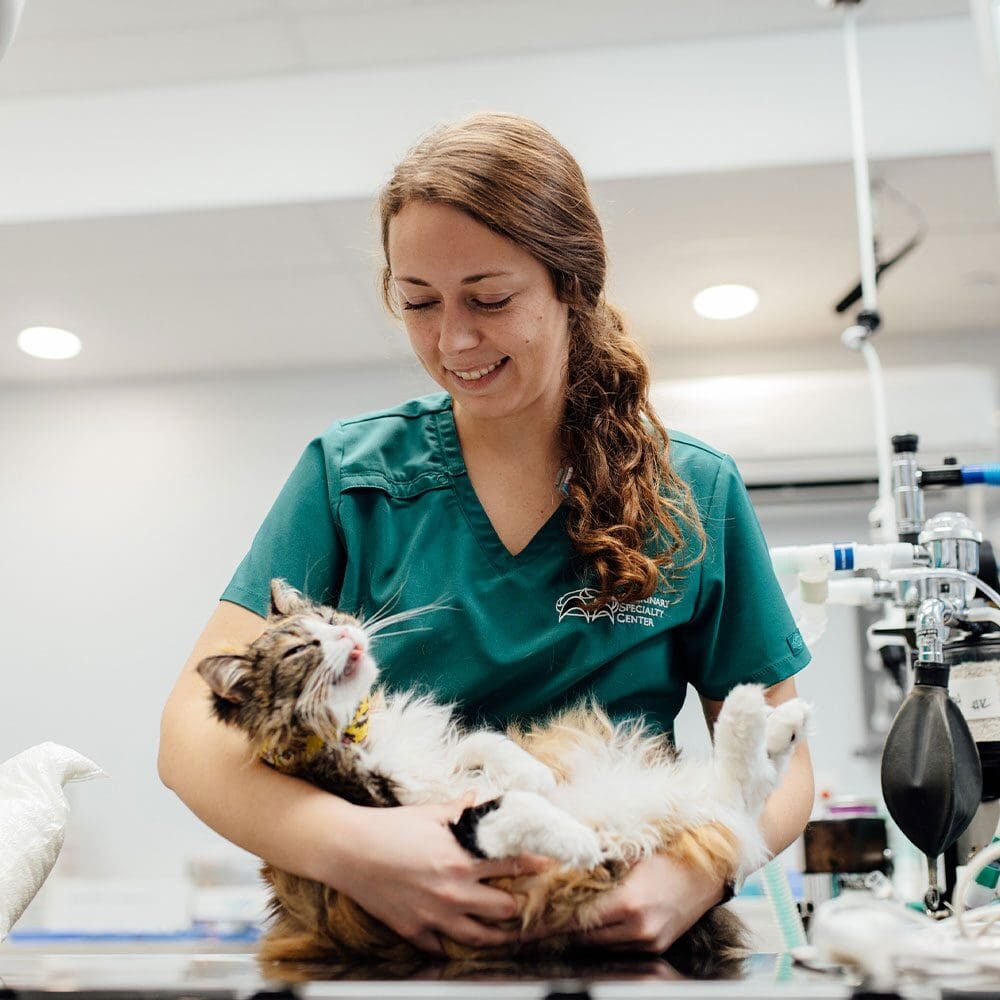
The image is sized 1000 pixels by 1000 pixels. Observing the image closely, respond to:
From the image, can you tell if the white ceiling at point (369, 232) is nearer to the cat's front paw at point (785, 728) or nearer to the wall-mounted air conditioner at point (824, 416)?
the wall-mounted air conditioner at point (824, 416)

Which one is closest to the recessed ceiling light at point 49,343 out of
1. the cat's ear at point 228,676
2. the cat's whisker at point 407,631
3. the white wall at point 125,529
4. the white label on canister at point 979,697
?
the white wall at point 125,529

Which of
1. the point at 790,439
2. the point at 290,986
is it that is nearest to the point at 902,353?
the point at 790,439

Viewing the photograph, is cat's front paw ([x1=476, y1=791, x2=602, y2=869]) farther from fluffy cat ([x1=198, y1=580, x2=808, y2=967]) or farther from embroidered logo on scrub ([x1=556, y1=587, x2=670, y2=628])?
embroidered logo on scrub ([x1=556, y1=587, x2=670, y2=628])

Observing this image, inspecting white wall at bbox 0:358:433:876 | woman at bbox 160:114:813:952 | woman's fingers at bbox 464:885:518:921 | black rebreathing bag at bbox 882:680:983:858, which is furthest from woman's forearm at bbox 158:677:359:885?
white wall at bbox 0:358:433:876

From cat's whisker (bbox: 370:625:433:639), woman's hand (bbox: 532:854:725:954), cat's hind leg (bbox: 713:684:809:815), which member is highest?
cat's whisker (bbox: 370:625:433:639)

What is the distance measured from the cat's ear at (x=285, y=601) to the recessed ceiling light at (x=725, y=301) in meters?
2.47

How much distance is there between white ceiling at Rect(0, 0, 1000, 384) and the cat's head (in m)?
1.98

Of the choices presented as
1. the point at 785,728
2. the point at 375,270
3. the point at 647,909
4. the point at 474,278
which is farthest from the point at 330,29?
the point at 647,909

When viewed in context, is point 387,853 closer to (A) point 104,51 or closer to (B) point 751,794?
(B) point 751,794

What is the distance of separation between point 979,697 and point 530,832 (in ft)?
2.39

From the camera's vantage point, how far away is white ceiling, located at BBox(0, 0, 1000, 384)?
8.40 feet

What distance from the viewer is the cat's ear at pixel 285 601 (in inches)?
38.9

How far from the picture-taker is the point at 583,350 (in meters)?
1.24

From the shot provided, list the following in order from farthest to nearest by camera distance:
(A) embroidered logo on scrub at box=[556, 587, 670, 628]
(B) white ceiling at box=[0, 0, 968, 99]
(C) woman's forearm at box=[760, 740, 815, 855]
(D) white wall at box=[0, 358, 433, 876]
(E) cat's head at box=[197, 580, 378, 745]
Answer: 1. (D) white wall at box=[0, 358, 433, 876]
2. (B) white ceiling at box=[0, 0, 968, 99]
3. (A) embroidered logo on scrub at box=[556, 587, 670, 628]
4. (C) woman's forearm at box=[760, 740, 815, 855]
5. (E) cat's head at box=[197, 580, 378, 745]
